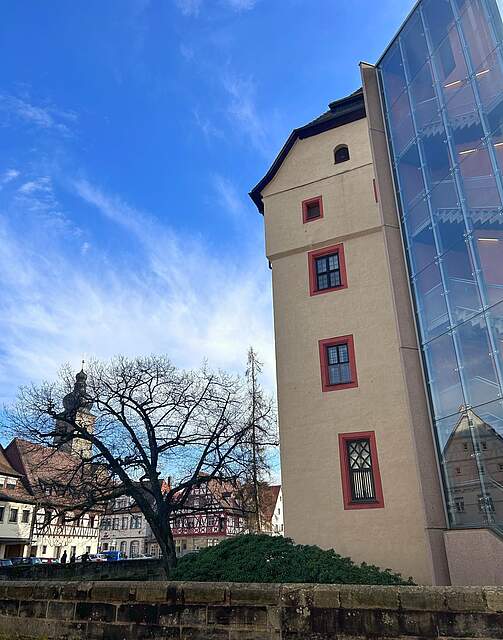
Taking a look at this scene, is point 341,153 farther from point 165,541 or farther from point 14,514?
point 14,514

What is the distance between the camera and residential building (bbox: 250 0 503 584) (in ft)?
38.5

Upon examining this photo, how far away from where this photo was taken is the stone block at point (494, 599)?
179 inches

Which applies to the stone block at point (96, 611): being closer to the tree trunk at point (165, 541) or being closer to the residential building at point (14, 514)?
the tree trunk at point (165, 541)

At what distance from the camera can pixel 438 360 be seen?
13.1 metres

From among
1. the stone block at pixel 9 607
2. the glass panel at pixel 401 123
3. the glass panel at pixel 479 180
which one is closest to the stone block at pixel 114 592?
the stone block at pixel 9 607

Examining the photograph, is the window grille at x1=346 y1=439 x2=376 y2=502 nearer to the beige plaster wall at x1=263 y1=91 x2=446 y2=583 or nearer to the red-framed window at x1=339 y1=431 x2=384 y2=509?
the red-framed window at x1=339 y1=431 x2=384 y2=509

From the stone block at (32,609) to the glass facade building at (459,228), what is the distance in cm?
874

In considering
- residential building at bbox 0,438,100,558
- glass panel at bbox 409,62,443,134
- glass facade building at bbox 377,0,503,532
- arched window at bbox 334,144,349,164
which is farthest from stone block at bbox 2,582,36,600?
residential building at bbox 0,438,100,558

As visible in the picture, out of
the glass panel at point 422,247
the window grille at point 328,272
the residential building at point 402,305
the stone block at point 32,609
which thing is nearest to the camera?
the stone block at point 32,609

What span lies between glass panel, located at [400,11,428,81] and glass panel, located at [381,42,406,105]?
0.33 metres

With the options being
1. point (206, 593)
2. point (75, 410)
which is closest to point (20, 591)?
point (206, 593)

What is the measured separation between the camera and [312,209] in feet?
67.3

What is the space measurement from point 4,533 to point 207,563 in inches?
1775

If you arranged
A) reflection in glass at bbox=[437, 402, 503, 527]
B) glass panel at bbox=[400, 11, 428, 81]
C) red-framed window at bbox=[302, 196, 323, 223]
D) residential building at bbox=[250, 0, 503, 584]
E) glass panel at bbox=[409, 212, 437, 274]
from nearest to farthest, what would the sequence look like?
reflection in glass at bbox=[437, 402, 503, 527], residential building at bbox=[250, 0, 503, 584], glass panel at bbox=[409, 212, 437, 274], glass panel at bbox=[400, 11, 428, 81], red-framed window at bbox=[302, 196, 323, 223]
